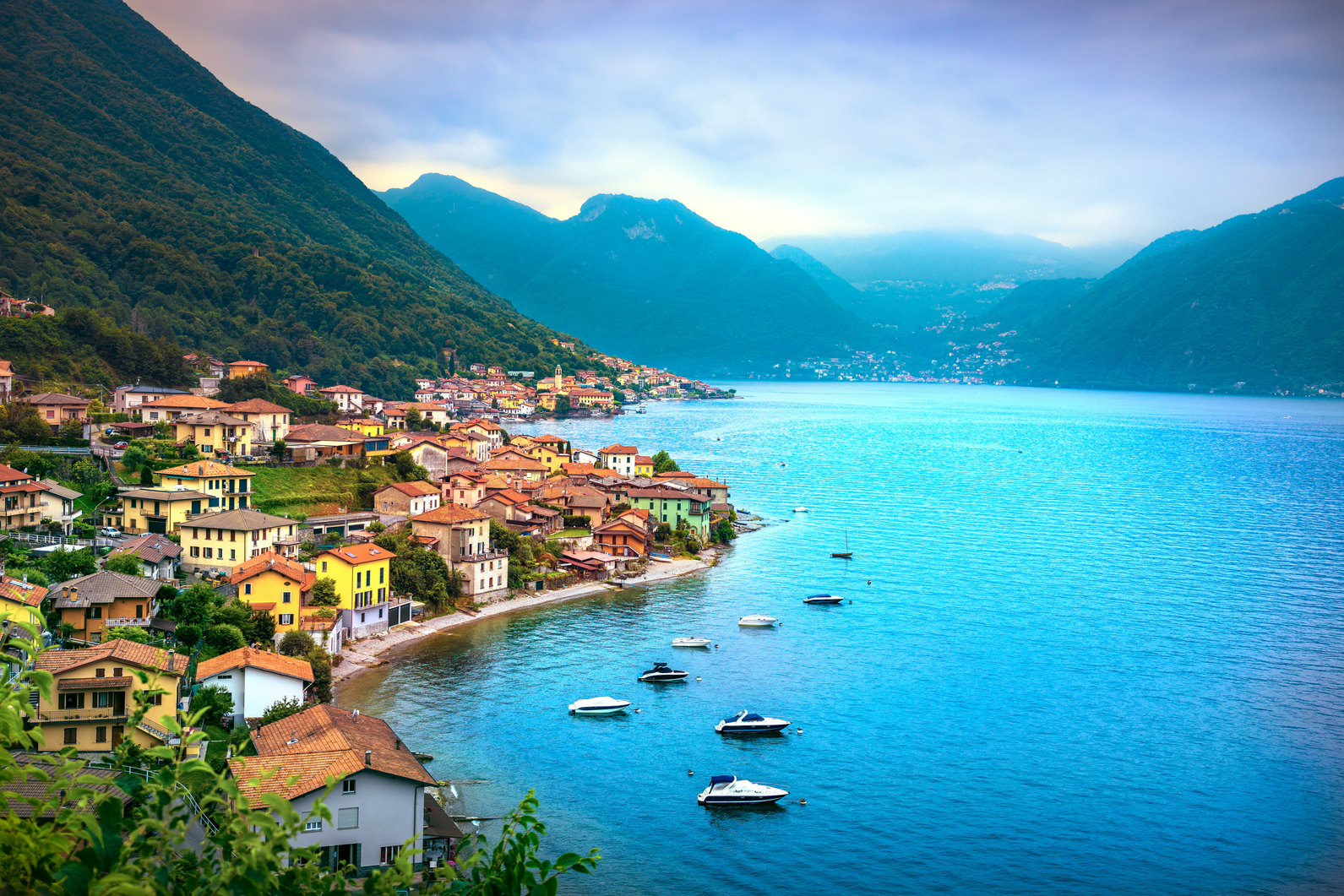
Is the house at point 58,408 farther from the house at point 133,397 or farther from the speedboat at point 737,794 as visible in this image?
the speedboat at point 737,794

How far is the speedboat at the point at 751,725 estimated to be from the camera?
76.8ft

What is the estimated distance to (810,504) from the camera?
6000 cm

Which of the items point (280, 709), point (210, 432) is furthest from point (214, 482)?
point (280, 709)

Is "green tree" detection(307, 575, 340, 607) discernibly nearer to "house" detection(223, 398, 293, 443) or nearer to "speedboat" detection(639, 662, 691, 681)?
"speedboat" detection(639, 662, 691, 681)

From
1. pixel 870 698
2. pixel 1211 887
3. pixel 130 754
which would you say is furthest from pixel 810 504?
pixel 130 754

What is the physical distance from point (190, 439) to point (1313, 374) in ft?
703

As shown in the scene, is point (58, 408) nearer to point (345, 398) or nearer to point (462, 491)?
point (462, 491)

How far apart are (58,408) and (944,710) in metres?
40.6

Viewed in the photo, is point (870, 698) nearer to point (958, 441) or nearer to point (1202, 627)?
point (1202, 627)

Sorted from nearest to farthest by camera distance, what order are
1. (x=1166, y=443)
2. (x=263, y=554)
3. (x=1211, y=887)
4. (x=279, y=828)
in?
1. (x=279, y=828)
2. (x=1211, y=887)
3. (x=263, y=554)
4. (x=1166, y=443)

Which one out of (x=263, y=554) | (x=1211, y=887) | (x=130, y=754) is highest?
(x=130, y=754)

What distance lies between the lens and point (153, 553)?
2781 centimetres

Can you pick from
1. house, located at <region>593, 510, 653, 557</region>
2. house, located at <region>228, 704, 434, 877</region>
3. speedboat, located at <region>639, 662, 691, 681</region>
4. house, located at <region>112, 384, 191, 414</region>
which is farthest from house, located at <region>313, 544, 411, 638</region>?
house, located at <region>112, 384, 191, 414</region>

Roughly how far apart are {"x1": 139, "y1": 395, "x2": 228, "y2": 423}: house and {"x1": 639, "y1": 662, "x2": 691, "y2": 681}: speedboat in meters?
29.0
